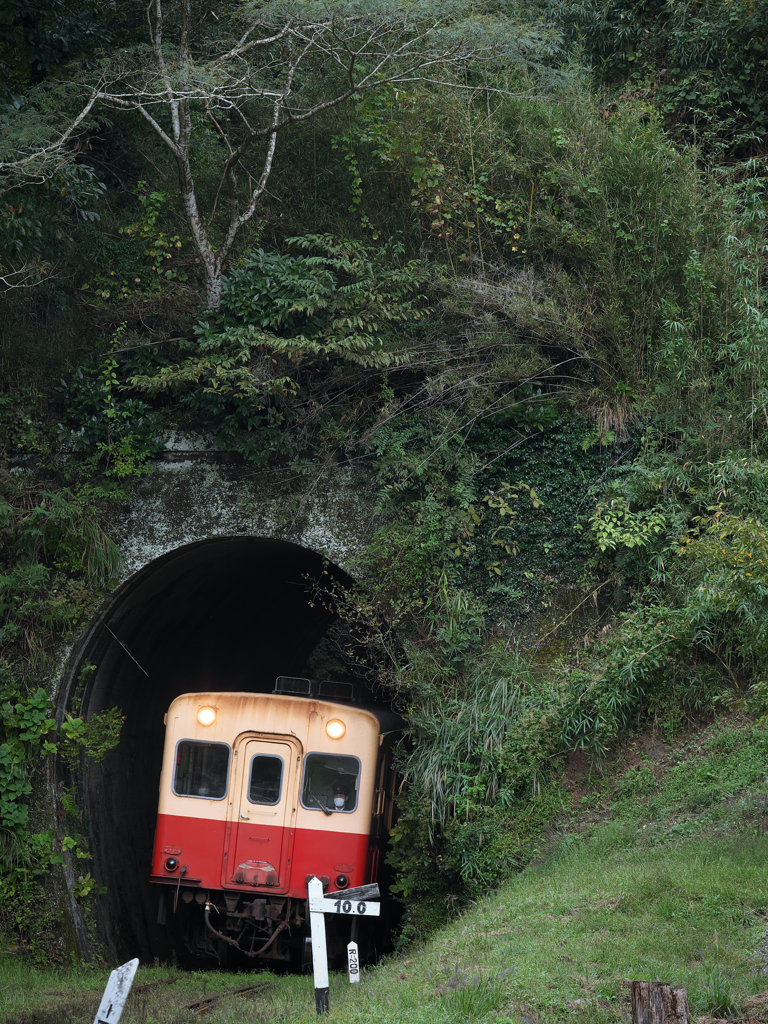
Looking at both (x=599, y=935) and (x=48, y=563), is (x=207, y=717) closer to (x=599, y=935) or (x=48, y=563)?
(x=48, y=563)

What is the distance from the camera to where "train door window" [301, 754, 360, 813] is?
27.9ft

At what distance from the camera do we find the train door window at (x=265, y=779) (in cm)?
855

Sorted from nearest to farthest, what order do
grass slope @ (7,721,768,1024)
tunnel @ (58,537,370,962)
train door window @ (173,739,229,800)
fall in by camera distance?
grass slope @ (7,721,768,1024) → train door window @ (173,739,229,800) → tunnel @ (58,537,370,962)

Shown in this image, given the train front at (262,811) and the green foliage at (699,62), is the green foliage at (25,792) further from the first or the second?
the green foliage at (699,62)

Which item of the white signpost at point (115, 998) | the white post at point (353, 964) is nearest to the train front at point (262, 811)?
the white post at point (353, 964)

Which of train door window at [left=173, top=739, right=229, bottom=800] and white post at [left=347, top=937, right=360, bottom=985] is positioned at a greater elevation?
train door window at [left=173, top=739, right=229, bottom=800]

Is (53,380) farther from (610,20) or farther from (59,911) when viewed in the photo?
(610,20)

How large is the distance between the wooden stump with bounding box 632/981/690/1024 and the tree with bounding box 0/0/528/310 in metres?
8.53

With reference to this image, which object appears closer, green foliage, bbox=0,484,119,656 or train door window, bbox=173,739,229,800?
train door window, bbox=173,739,229,800

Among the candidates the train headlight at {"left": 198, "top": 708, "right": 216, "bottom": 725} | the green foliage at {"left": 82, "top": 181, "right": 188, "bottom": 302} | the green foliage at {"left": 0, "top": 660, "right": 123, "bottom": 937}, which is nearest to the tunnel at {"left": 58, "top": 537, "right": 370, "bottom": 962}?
the green foliage at {"left": 0, "top": 660, "right": 123, "bottom": 937}

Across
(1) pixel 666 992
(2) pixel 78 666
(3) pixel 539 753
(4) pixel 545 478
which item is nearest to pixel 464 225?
(4) pixel 545 478

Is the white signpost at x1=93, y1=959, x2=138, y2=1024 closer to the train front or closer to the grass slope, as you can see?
the grass slope

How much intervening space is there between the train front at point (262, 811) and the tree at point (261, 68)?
5.01m

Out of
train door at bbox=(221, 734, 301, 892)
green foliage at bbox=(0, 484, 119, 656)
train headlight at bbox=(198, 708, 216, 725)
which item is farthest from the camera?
green foliage at bbox=(0, 484, 119, 656)
